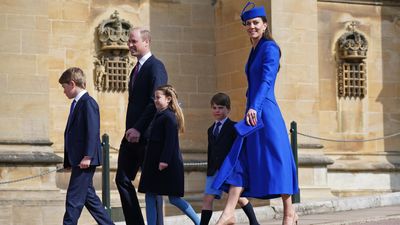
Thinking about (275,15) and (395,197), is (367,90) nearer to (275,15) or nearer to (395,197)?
(275,15)

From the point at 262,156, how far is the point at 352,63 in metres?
9.78

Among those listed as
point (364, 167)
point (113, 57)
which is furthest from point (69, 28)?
point (364, 167)

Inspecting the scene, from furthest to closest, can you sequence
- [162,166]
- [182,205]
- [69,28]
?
[69,28] → [182,205] → [162,166]

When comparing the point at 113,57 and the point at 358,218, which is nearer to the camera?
the point at 358,218

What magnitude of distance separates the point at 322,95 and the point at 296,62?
1.53 meters

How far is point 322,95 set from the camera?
18.3 metres

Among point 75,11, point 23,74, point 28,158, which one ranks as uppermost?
point 75,11

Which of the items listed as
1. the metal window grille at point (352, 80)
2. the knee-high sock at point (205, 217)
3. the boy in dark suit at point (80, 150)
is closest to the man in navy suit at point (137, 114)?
the boy in dark suit at point (80, 150)

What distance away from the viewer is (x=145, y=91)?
401 inches

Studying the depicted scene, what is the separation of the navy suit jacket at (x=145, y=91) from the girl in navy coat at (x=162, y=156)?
8cm

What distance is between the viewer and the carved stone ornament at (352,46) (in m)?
18.3

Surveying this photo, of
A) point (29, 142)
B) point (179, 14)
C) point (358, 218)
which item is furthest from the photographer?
point (179, 14)

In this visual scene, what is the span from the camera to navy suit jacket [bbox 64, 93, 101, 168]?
397 inches

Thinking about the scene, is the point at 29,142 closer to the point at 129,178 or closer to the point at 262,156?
the point at 129,178
